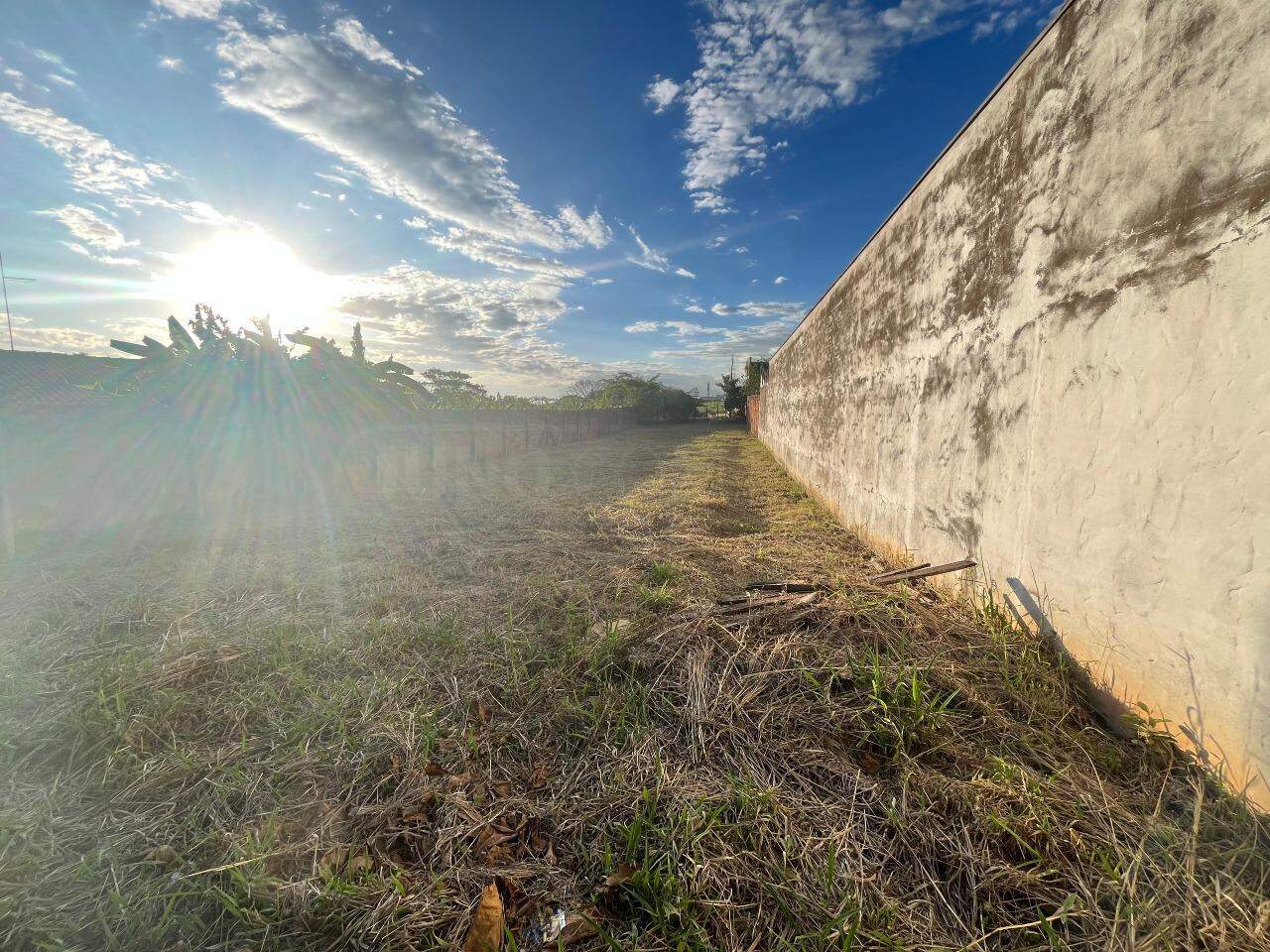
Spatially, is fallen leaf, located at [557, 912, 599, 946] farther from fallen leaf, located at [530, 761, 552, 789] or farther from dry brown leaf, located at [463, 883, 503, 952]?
fallen leaf, located at [530, 761, 552, 789]

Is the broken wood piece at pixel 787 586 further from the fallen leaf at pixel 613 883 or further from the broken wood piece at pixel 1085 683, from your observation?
the fallen leaf at pixel 613 883

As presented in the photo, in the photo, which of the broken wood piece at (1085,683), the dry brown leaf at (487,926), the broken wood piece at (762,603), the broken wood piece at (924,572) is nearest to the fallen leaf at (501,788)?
the dry brown leaf at (487,926)

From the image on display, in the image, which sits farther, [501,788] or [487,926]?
[501,788]

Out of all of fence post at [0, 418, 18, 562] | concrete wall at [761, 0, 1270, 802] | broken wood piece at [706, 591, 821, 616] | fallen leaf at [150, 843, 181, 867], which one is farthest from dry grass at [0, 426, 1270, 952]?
fence post at [0, 418, 18, 562]

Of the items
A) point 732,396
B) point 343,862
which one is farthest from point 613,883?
point 732,396

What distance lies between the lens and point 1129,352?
1.52 metres

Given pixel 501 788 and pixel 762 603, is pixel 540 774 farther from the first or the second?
pixel 762 603

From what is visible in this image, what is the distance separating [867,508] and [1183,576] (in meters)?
2.62

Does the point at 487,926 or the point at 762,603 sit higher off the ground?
the point at 762,603

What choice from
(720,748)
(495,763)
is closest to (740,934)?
(720,748)

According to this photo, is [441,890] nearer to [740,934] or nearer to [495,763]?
[495,763]

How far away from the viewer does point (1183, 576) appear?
1351 mm

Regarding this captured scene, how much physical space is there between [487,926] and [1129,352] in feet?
8.30

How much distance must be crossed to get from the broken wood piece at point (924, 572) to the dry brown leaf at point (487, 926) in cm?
240
